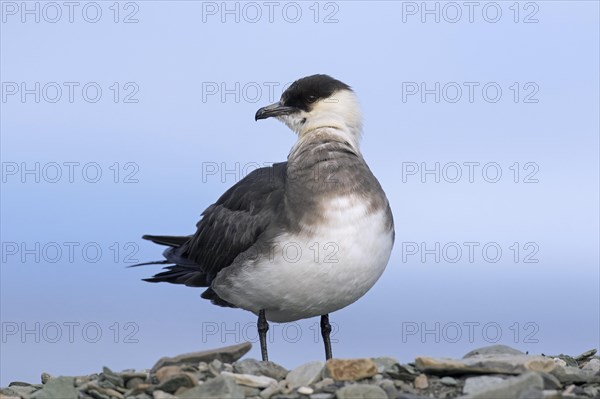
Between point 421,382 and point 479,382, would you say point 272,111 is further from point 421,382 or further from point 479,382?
point 479,382

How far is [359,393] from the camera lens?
697 centimetres

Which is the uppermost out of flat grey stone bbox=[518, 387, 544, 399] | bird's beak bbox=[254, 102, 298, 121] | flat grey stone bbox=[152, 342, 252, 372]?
bird's beak bbox=[254, 102, 298, 121]

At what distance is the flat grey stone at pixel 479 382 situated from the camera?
7.28 metres

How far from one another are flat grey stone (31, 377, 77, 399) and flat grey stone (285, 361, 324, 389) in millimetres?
1745

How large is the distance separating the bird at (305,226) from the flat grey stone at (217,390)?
2.10 meters

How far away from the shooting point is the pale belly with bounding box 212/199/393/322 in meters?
8.98

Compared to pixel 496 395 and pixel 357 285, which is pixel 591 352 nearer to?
pixel 357 285

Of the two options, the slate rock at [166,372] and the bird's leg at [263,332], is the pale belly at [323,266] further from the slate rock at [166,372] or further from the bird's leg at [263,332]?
the slate rock at [166,372]

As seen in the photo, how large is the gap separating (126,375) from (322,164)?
2983mm

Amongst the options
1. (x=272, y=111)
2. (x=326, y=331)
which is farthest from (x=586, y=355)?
(x=272, y=111)

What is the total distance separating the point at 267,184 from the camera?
10.1 m

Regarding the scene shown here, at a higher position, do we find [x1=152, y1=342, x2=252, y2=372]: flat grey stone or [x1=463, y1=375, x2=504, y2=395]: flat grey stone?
[x1=152, y1=342, x2=252, y2=372]: flat grey stone

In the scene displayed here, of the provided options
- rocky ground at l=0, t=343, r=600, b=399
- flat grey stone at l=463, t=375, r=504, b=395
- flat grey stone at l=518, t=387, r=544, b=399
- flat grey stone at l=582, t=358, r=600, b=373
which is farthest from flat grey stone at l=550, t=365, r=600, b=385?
flat grey stone at l=582, t=358, r=600, b=373

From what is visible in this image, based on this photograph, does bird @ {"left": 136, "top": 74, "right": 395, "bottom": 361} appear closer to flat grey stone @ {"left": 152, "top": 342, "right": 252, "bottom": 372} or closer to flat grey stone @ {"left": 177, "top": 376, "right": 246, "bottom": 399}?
flat grey stone @ {"left": 152, "top": 342, "right": 252, "bottom": 372}
